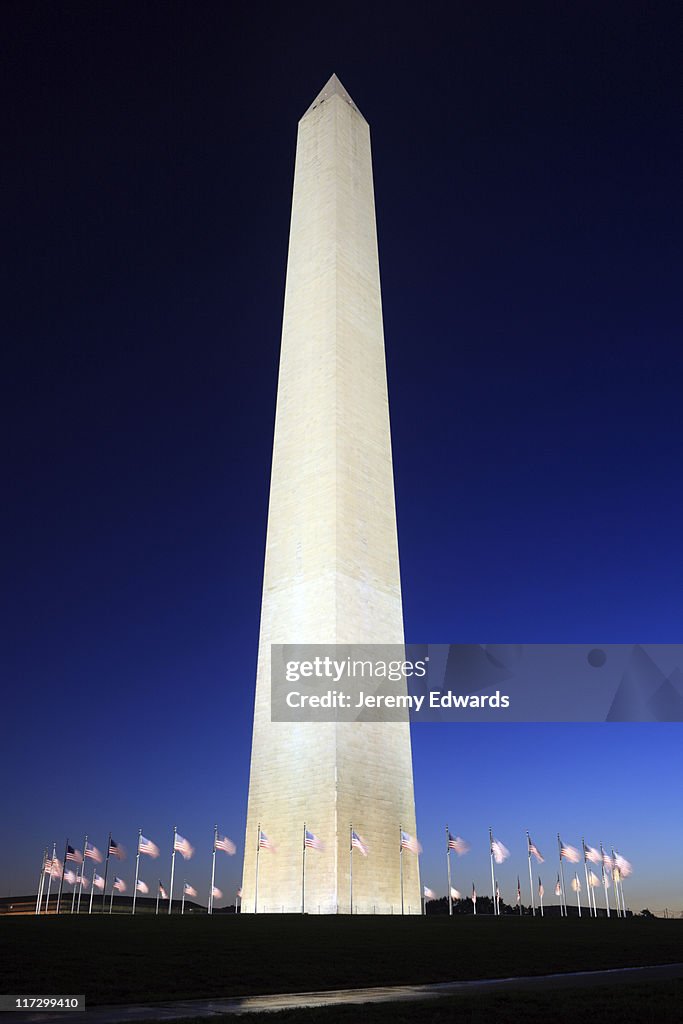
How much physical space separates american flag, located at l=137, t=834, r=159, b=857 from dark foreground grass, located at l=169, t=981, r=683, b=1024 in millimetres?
22155

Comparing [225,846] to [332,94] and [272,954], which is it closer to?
[272,954]

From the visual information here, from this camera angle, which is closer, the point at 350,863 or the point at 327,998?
the point at 327,998

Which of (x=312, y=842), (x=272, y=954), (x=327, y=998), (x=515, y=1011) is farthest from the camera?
(x=312, y=842)

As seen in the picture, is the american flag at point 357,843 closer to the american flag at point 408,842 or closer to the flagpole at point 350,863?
the flagpole at point 350,863

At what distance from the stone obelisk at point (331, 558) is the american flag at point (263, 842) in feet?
1.01

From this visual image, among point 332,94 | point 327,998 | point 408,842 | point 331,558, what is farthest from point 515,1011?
point 332,94

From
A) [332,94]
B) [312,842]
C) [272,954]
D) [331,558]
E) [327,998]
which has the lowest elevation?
[327,998]

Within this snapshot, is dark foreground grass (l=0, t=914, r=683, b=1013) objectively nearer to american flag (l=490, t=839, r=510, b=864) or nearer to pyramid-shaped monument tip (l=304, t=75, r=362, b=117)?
american flag (l=490, t=839, r=510, b=864)

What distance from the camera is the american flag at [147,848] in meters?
29.8

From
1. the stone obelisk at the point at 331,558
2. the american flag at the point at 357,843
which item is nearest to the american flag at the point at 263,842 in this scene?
the stone obelisk at the point at 331,558

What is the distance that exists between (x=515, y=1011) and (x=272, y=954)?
680 cm

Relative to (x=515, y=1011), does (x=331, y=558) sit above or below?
above

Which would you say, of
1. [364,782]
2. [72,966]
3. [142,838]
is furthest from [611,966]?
[142,838]

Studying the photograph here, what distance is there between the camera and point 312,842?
27.8m
